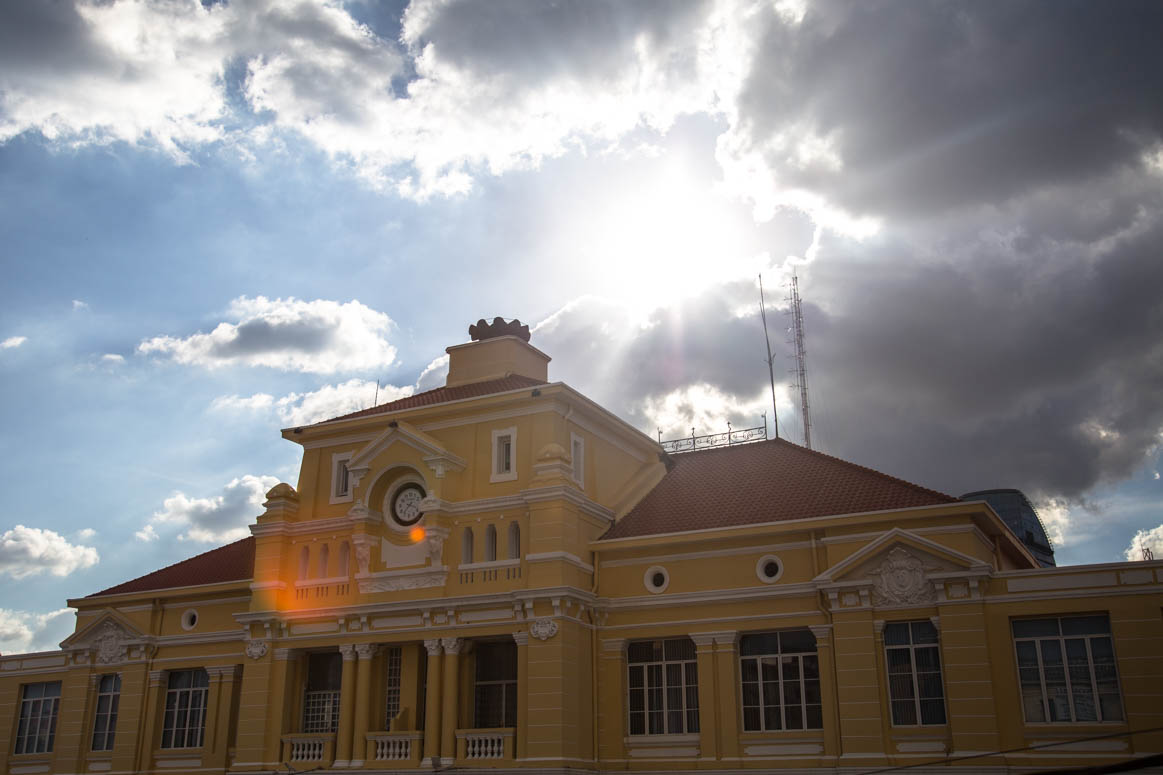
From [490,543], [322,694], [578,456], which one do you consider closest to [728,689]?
[490,543]

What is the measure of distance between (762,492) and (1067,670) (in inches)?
403

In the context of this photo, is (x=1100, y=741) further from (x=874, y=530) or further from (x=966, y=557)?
(x=874, y=530)

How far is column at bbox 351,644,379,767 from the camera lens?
32156mm

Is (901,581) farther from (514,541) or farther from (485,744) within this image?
(485,744)

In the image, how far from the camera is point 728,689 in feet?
100

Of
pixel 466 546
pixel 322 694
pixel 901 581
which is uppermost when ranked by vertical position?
pixel 466 546

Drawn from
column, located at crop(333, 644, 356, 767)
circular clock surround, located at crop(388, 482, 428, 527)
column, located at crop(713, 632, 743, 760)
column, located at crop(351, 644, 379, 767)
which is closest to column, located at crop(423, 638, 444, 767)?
column, located at crop(351, 644, 379, 767)

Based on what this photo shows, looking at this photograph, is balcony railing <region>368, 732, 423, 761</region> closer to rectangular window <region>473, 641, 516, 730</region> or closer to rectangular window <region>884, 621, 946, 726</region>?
rectangular window <region>473, 641, 516, 730</region>

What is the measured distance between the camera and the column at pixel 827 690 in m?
28.7

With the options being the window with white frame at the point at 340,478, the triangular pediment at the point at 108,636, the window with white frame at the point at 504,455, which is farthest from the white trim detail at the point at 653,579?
the triangular pediment at the point at 108,636

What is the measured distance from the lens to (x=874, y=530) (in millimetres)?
29781

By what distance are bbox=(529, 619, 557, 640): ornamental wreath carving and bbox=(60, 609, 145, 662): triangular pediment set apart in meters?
16.5

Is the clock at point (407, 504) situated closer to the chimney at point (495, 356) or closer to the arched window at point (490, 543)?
the arched window at point (490, 543)

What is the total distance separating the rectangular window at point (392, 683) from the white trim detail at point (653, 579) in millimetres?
8109
